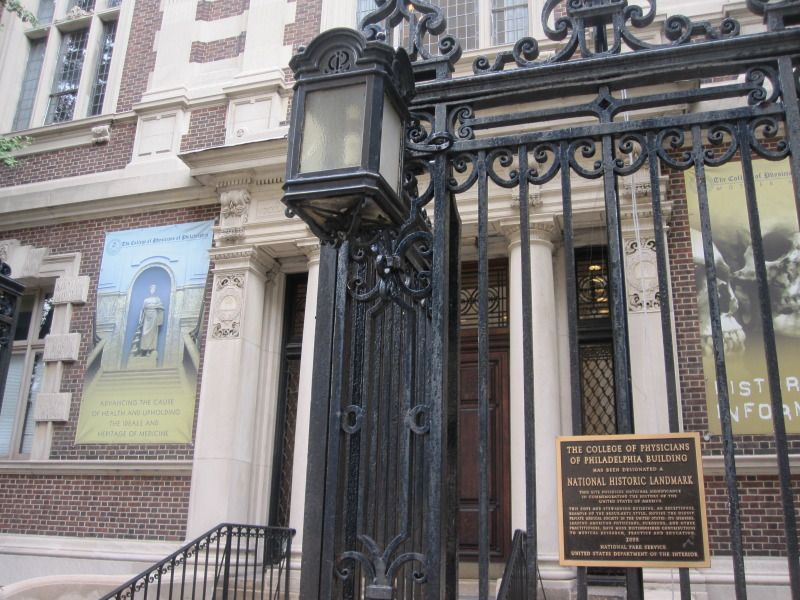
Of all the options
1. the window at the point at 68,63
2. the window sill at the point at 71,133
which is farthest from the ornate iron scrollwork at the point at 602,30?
the window at the point at 68,63

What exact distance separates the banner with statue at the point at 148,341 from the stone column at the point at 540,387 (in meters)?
4.40

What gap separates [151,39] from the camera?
509 inches

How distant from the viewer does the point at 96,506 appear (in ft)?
34.0

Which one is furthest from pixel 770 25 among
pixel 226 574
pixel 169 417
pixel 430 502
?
pixel 169 417

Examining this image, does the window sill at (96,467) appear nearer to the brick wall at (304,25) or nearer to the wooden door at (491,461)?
the wooden door at (491,461)

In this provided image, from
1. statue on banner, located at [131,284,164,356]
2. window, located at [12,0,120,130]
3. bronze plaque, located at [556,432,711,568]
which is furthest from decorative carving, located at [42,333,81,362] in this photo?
bronze plaque, located at [556,432,711,568]

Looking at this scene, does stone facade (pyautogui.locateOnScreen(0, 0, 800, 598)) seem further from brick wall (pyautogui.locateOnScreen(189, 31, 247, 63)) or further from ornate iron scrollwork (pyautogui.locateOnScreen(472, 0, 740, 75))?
ornate iron scrollwork (pyautogui.locateOnScreen(472, 0, 740, 75))

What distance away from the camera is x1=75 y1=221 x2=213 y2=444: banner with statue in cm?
1045

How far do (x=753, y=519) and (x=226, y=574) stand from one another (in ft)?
17.6

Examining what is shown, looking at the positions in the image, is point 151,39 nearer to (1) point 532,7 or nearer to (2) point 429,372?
(1) point 532,7

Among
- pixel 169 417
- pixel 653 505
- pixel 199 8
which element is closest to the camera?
pixel 653 505

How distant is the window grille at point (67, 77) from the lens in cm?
1338

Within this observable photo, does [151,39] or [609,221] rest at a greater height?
[151,39]

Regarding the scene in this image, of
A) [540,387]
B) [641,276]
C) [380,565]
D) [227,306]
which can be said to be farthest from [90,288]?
[380,565]
